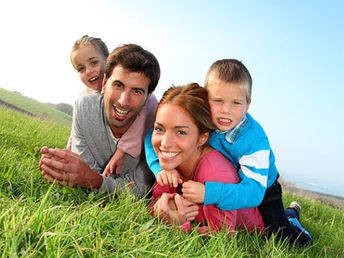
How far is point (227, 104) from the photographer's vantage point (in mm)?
3475

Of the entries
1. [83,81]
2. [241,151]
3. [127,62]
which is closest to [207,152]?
[241,151]

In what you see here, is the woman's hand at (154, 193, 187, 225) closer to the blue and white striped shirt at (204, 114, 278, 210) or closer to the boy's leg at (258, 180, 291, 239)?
the blue and white striped shirt at (204, 114, 278, 210)

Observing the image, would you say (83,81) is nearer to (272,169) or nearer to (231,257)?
(272,169)

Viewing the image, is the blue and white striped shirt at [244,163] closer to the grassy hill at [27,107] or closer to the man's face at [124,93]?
the man's face at [124,93]

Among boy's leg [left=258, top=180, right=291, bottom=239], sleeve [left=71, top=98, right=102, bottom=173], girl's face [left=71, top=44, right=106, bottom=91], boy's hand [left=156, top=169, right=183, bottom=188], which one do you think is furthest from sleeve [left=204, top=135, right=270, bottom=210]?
girl's face [left=71, top=44, right=106, bottom=91]

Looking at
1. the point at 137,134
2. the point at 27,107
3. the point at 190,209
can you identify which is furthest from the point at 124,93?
the point at 27,107

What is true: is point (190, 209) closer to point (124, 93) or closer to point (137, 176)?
point (137, 176)

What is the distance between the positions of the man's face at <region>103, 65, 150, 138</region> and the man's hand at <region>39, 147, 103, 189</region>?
2.30ft

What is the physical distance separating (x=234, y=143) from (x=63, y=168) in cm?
154

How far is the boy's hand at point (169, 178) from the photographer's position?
3.51 meters

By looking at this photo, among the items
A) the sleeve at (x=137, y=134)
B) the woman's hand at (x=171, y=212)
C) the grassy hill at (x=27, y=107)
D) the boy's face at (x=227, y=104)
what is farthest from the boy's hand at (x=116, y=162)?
the grassy hill at (x=27, y=107)

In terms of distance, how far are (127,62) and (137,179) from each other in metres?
1.23

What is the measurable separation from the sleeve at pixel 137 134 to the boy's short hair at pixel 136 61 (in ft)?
0.86

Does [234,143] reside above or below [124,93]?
below
